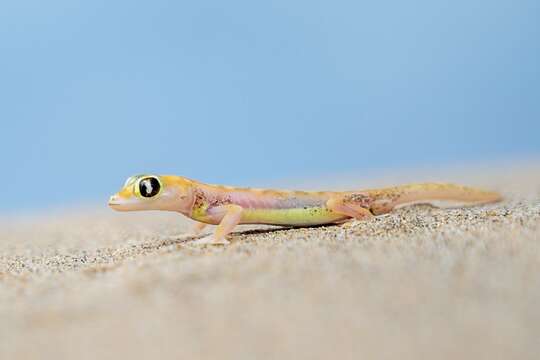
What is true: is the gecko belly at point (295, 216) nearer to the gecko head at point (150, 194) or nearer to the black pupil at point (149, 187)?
the gecko head at point (150, 194)

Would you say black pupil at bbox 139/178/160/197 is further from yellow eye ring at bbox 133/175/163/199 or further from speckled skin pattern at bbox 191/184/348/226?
speckled skin pattern at bbox 191/184/348/226

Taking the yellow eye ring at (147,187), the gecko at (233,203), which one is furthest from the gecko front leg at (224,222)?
the yellow eye ring at (147,187)

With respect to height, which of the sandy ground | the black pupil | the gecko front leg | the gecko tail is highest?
the black pupil

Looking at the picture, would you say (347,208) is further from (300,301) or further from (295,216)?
(300,301)

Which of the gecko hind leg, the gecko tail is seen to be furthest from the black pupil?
the gecko tail

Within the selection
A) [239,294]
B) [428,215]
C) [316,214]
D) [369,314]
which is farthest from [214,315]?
[428,215]

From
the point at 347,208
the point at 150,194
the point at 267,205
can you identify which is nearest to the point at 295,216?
the point at 267,205
